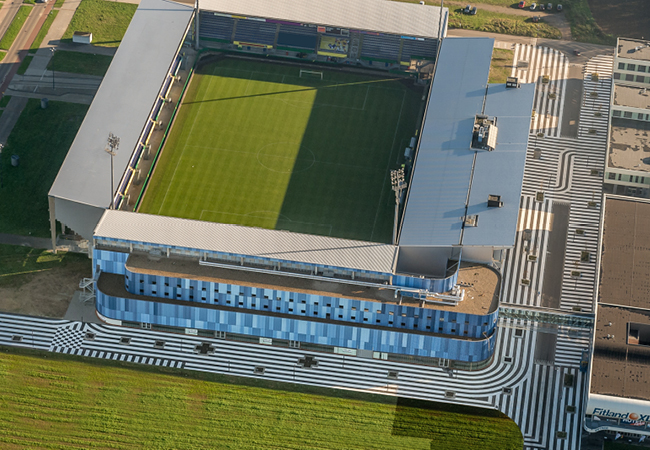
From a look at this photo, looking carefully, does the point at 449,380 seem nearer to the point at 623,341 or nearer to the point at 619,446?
the point at 623,341

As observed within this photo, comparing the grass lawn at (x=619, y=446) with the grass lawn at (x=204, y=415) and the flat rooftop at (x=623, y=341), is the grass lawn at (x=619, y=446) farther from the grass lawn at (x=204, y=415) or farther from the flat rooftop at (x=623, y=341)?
the grass lawn at (x=204, y=415)

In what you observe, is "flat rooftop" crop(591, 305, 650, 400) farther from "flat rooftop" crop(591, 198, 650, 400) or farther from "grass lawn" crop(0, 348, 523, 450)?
"grass lawn" crop(0, 348, 523, 450)

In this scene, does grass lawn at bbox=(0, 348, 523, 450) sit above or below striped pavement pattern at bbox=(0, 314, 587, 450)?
below

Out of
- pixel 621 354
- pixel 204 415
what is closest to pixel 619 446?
pixel 621 354

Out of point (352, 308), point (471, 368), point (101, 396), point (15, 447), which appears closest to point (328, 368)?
point (352, 308)

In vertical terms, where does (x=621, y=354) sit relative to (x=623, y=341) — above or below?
below

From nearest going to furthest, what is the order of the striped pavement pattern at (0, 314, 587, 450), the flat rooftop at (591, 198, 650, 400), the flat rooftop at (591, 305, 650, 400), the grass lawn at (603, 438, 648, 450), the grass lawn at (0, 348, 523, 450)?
the flat rooftop at (591, 305, 650, 400)
the flat rooftop at (591, 198, 650, 400)
the grass lawn at (603, 438, 648, 450)
the grass lawn at (0, 348, 523, 450)
the striped pavement pattern at (0, 314, 587, 450)

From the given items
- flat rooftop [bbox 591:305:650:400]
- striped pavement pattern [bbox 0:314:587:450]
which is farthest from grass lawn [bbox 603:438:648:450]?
flat rooftop [bbox 591:305:650:400]

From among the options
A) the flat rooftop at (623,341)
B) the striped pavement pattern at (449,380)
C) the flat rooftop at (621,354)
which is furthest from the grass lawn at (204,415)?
the flat rooftop at (623,341)
